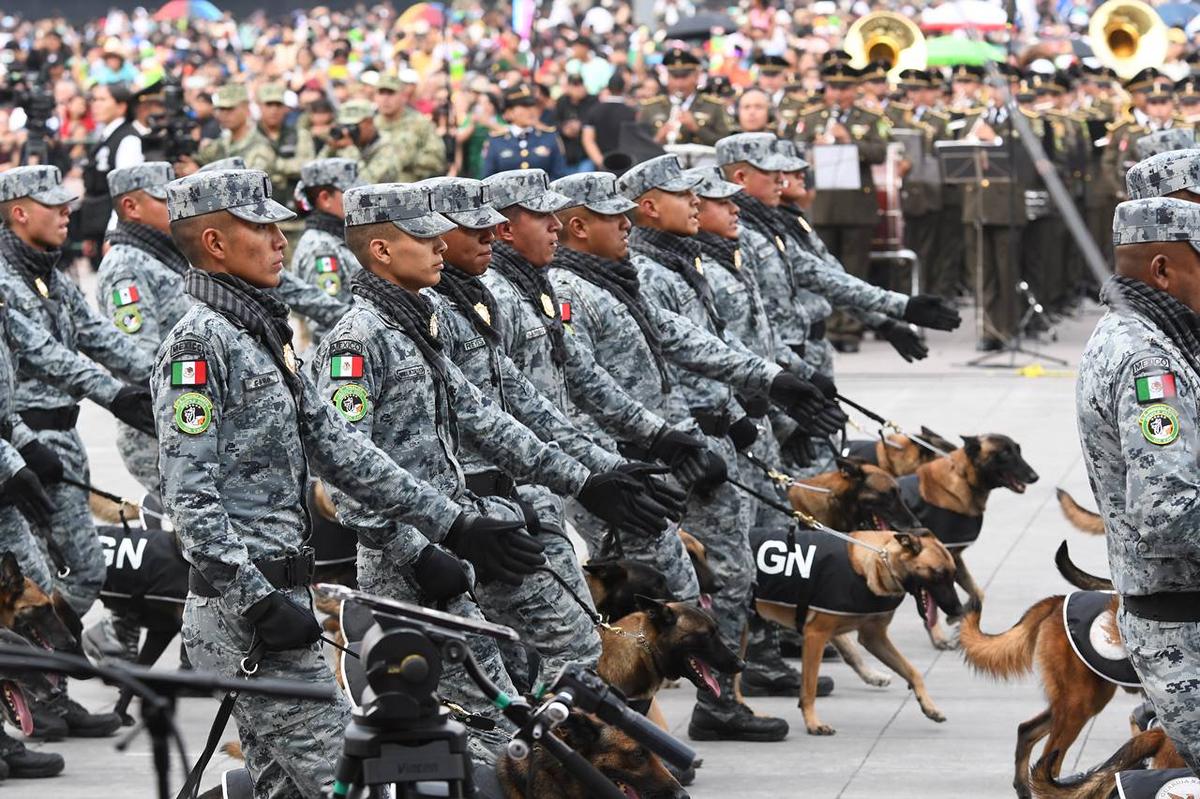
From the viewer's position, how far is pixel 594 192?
8.61 meters

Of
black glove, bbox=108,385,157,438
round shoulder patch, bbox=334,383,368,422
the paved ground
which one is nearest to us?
round shoulder patch, bbox=334,383,368,422

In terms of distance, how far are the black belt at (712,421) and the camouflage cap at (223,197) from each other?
3.81m

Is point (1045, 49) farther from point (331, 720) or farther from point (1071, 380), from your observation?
point (331, 720)

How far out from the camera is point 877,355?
818 inches

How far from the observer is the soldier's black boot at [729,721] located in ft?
28.6

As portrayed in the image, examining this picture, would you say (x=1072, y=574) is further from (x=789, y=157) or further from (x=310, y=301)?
(x=310, y=301)

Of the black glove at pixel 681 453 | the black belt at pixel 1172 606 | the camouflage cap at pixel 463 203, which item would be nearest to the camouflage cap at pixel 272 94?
the black glove at pixel 681 453

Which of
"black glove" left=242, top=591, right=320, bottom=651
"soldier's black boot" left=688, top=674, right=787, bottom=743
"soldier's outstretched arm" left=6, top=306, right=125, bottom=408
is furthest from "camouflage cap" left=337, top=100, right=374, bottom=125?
"black glove" left=242, top=591, right=320, bottom=651

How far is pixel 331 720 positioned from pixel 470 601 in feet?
2.57

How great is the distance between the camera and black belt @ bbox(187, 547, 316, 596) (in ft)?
18.5

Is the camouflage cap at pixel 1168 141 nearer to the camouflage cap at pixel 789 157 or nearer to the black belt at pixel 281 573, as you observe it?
the camouflage cap at pixel 789 157

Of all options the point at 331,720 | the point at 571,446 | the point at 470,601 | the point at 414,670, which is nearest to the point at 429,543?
the point at 470,601

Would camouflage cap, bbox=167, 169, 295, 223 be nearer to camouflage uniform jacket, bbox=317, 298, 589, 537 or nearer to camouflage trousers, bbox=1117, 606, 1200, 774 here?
camouflage uniform jacket, bbox=317, 298, 589, 537

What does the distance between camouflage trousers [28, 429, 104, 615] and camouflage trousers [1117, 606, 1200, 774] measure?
4.84m
